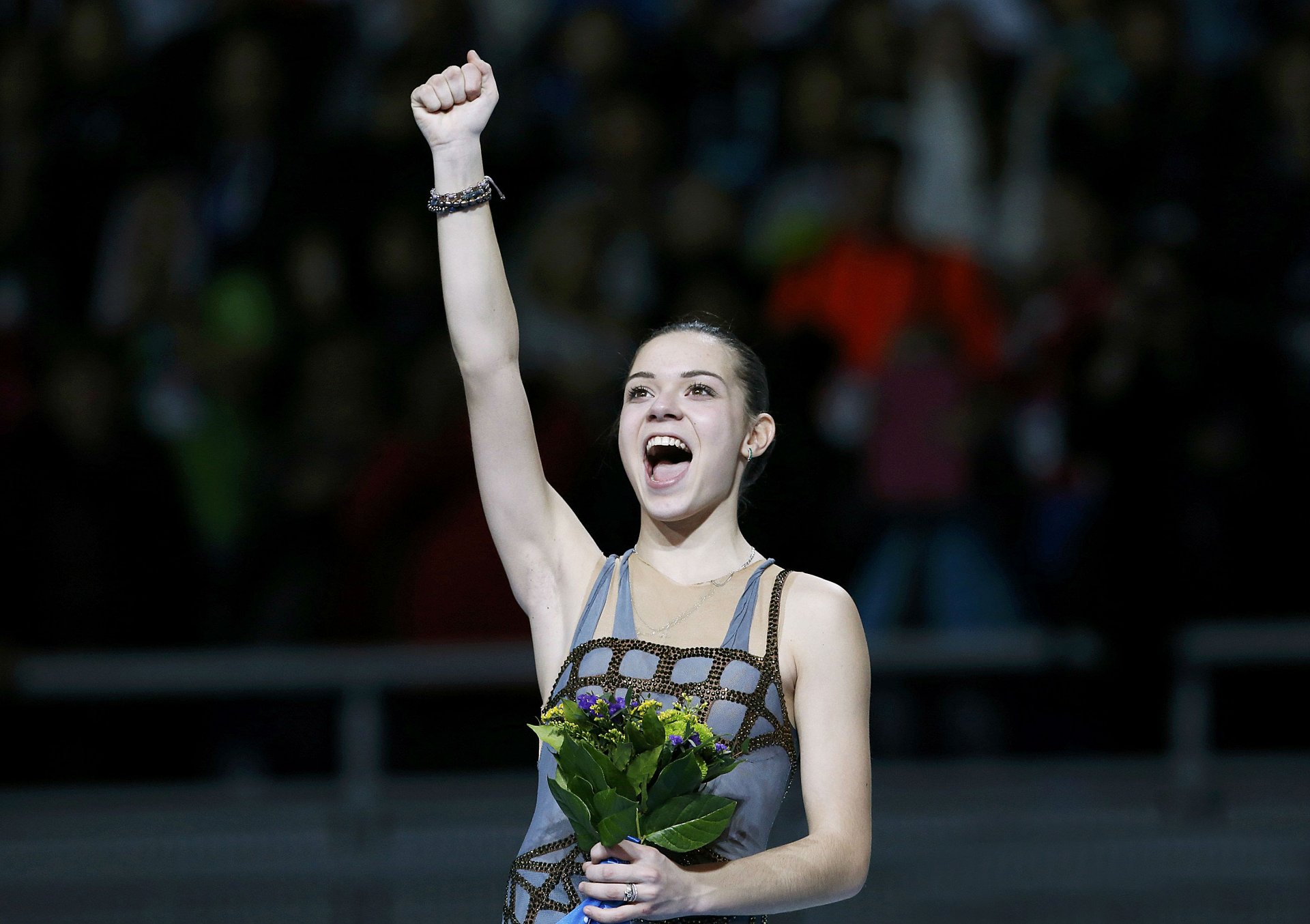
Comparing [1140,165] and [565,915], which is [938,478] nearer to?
[1140,165]

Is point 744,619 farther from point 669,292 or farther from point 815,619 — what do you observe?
point 669,292

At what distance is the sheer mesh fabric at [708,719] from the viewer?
2.08 m

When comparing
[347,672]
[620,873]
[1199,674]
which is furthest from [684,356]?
[1199,674]

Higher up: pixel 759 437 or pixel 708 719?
pixel 759 437

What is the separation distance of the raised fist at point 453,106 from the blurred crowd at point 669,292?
6.62 feet

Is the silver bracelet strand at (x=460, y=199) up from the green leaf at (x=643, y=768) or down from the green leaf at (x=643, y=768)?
up

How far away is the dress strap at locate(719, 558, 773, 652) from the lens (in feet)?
7.08

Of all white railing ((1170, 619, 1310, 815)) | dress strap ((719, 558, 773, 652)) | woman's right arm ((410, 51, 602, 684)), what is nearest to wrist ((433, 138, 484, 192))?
woman's right arm ((410, 51, 602, 684))

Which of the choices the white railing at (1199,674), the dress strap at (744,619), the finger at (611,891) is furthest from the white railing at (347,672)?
the finger at (611,891)

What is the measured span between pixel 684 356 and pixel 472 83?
0.48 meters

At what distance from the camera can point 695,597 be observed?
223 cm

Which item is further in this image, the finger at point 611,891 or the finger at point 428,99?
the finger at point 428,99

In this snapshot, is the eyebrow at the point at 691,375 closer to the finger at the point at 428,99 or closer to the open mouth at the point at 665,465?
the open mouth at the point at 665,465

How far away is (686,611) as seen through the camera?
87.0 inches
